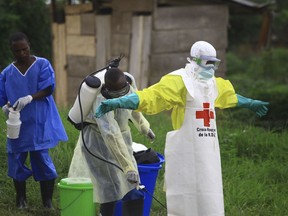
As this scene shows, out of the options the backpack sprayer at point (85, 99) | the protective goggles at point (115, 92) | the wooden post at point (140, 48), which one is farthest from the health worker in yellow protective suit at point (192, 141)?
the wooden post at point (140, 48)

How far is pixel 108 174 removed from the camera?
5039 mm

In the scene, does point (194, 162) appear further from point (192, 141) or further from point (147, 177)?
point (147, 177)

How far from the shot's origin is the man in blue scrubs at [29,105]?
17.9 feet

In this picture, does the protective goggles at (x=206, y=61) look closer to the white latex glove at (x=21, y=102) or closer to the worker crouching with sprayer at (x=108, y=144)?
the worker crouching with sprayer at (x=108, y=144)

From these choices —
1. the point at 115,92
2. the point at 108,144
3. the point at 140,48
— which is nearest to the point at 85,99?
the point at 115,92

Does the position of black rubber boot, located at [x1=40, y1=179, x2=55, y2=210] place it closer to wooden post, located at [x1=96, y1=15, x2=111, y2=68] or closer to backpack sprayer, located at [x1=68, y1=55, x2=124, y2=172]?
backpack sprayer, located at [x1=68, y1=55, x2=124, y2=172]

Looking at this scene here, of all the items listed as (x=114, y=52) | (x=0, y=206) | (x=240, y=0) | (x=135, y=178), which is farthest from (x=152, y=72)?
(x=135, y=178)

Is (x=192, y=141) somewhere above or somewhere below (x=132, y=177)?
above

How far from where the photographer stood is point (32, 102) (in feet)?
18.1

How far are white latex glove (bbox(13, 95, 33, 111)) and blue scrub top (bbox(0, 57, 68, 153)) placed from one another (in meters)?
0.19

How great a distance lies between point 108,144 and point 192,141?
2.13ft

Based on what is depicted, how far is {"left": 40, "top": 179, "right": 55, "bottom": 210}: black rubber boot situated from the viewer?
224 inches

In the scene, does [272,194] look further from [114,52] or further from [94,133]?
[114,52]

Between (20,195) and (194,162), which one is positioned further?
(20,195)
